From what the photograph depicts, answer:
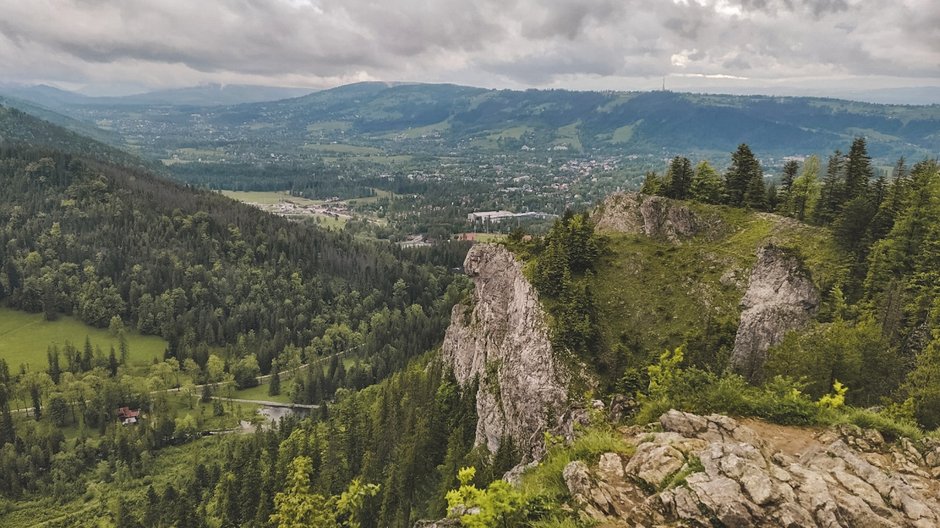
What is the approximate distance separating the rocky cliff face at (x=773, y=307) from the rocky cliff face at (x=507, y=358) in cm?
1551

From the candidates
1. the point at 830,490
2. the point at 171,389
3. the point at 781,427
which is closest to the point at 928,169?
the point at 781,427

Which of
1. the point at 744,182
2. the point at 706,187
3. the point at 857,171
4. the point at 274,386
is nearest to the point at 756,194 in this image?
the point at 744,182

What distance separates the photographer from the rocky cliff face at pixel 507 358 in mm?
50406

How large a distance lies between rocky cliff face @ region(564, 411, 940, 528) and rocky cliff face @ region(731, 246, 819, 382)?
24.5m

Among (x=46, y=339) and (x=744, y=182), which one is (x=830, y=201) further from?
(x=46, y=339)

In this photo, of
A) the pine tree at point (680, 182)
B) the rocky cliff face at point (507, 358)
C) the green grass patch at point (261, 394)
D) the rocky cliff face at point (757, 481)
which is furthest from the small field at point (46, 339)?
the rocky cliff face at point (757, 481)

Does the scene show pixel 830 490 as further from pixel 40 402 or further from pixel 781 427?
pixel 40 402

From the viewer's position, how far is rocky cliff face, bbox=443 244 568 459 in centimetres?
5041

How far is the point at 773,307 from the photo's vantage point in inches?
1797

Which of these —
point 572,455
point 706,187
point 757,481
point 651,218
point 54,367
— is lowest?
point 54,367

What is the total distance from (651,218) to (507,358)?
24.9 metres

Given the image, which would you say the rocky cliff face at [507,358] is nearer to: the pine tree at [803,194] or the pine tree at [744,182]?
the pine tree at [744,182]

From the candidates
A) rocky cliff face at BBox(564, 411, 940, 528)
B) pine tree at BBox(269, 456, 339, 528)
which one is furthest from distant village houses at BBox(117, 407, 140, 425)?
rocky cliff face at BBox(564, 411, 940, 528)

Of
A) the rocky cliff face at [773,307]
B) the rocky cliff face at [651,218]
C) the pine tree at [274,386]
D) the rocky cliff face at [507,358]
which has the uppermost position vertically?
the rocky cliff face at [651,218]
